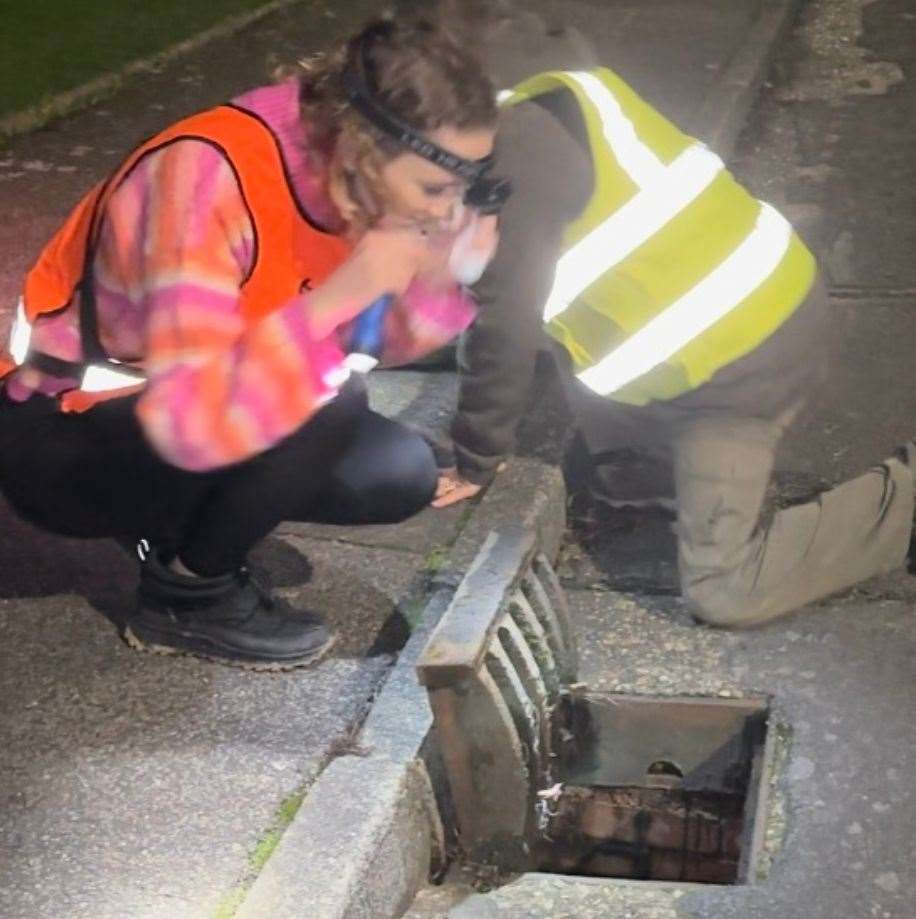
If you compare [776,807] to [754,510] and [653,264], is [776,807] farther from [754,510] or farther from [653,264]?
[653,264]

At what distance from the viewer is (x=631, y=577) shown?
346cm

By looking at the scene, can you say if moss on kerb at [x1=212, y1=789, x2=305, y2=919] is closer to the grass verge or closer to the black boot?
the black boot

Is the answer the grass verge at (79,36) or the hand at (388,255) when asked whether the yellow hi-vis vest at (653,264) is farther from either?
the grass verge at (79,36)

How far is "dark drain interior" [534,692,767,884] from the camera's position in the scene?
2.96m

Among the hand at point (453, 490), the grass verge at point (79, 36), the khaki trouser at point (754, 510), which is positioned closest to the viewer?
the khaki trouser at point (754, 510)

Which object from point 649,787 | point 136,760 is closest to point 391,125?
point 136,760

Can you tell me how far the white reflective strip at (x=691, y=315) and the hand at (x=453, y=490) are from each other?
485 mm

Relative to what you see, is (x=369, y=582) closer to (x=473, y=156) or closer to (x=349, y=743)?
(x=349, y=743)

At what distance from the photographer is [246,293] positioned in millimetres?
2432

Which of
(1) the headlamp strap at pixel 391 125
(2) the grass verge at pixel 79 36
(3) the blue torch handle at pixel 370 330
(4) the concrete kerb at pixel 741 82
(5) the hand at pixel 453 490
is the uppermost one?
(1) the headlamp strap at pixel 391 125

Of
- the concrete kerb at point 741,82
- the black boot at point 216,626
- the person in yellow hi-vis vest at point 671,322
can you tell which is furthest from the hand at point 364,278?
the concrete kerb at point 741,82

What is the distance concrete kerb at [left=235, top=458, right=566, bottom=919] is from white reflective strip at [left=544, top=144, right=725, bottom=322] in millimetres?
785

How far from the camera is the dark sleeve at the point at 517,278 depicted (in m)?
3.00

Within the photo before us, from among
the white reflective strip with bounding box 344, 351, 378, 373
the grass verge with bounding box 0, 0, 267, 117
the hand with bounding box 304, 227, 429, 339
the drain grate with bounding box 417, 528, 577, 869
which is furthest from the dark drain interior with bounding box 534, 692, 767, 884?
the grass verge with bounding box 0, 0, 267, 117
